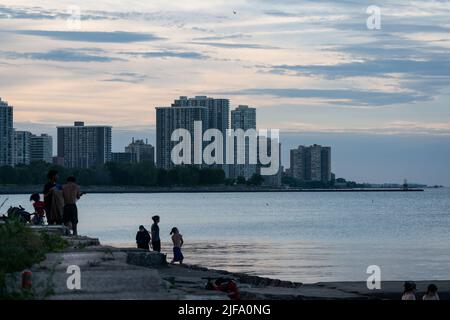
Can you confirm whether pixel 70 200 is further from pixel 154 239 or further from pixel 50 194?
pixel 154 239

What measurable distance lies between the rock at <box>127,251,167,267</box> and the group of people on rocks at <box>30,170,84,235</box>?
256cm

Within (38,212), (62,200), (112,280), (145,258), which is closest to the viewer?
(112,280)

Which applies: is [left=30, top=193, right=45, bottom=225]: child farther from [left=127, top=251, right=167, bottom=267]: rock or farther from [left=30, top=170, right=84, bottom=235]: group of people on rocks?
[left=127, top=251, right=167, bottom=267]: rock

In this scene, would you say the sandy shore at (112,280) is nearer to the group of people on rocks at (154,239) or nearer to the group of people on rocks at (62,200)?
the group of people on rocks at (62,200)

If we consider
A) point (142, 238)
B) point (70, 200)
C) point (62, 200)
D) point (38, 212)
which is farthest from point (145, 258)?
point (142, 238)

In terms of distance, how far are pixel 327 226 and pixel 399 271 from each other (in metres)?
46.5

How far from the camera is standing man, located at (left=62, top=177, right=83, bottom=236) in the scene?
69.3ft

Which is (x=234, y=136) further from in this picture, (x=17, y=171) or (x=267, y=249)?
(x=267, y=249)

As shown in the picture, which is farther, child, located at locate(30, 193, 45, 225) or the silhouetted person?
child, located at locate(30, 193, 45, 225)

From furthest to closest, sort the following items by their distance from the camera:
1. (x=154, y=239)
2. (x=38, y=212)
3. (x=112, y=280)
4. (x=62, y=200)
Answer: (x=154, y=239) → (x=38, y=212) → (x=62, y=200) → (x=112, y=280)

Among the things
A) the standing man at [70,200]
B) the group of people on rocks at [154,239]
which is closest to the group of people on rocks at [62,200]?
the standing man at [70,200]

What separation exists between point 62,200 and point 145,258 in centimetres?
396

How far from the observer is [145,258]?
60.8 ft

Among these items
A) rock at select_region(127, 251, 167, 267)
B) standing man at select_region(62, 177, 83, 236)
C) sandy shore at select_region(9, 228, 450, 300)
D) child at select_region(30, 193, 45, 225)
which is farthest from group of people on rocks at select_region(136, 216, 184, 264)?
sandy shore at select_region(9, 228, 450, 300)
